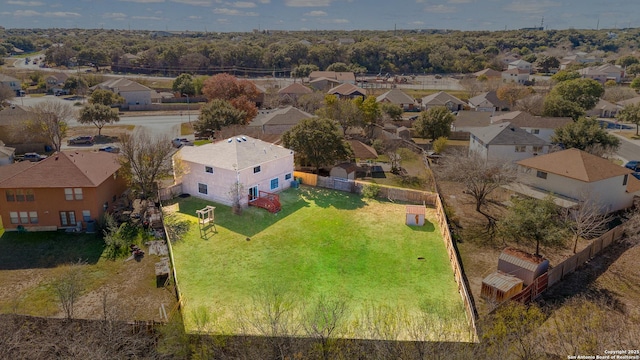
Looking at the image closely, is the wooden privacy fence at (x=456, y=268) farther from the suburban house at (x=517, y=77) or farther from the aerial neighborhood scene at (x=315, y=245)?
the suburban house at (x=517, y=77)

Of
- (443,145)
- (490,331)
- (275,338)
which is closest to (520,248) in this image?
(490,331)

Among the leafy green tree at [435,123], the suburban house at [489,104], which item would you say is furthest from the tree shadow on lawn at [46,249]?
the suburban house at [489,104]

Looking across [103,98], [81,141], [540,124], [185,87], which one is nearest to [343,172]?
[540,124]

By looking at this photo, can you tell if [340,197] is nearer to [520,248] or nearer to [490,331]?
[520,248]

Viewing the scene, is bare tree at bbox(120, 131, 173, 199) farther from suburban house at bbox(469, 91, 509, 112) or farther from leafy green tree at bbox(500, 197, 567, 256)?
suburban house at bbox(469, 91, 509, 112)

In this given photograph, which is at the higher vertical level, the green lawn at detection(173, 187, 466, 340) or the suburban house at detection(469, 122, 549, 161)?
the suburban house at detection(469, 122, 549, 161)

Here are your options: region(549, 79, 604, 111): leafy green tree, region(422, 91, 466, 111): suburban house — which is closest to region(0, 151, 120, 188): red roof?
region(422, 91, 466, 111): suburban house
